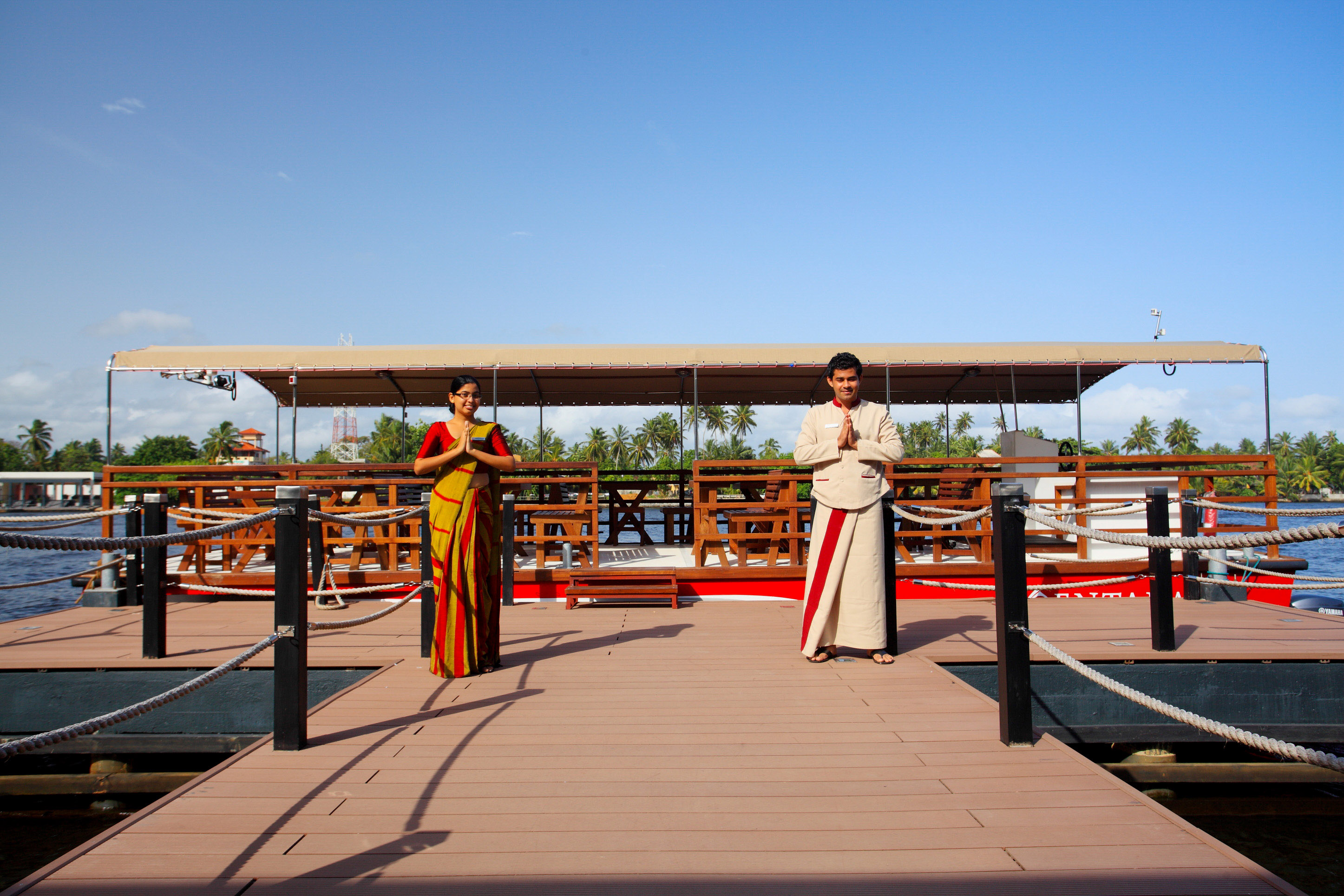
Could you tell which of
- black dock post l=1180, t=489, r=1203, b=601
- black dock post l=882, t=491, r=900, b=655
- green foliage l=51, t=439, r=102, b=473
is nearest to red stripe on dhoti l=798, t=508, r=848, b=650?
black dock post l=882, t=491, r=900, b=655

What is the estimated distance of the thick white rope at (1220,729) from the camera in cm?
162

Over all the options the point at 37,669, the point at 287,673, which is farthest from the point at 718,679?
the point at 37,669

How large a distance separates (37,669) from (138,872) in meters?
3.26

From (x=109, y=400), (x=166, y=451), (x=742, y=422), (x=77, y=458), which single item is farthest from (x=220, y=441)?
(x=109, y=400)

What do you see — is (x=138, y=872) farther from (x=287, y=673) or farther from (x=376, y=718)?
(x=376, y=718)

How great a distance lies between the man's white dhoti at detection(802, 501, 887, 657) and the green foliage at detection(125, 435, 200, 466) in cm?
9039

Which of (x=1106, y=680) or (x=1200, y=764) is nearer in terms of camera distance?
(x=1106, y=680)

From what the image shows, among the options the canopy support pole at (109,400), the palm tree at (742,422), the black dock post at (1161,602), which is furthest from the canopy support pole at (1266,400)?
the palm tree at (742,422)

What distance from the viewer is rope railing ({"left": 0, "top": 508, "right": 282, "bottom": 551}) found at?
189cm

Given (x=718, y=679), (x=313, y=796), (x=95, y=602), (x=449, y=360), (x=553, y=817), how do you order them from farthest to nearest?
(x=449, y=360), (x=95, y=602), (x=718, y=679), (x=313, y=796), (x=553, y=817)

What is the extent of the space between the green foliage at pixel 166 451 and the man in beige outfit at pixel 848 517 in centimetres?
9036

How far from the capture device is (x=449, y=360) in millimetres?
8234

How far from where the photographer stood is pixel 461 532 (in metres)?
4.16

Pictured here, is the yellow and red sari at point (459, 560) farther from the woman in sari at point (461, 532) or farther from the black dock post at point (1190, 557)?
the black dock post at point (1190, 557)
